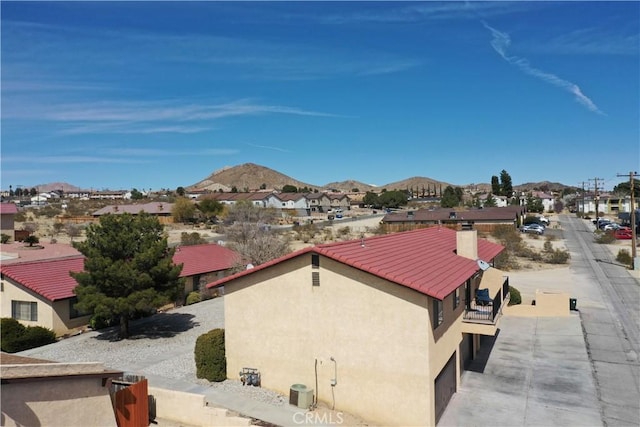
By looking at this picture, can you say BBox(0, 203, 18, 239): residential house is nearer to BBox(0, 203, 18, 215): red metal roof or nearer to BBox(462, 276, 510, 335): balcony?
BBox(0, 203, 18, 215): red metal roof

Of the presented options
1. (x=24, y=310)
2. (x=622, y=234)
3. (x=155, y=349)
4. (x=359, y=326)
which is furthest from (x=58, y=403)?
(x=622, y=234)

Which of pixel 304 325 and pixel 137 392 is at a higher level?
pixel 304 325

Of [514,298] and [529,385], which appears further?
[514,298]

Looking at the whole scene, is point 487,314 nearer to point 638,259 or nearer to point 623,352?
point 623,352

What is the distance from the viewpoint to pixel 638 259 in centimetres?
5128

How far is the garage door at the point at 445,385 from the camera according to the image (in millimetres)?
17438

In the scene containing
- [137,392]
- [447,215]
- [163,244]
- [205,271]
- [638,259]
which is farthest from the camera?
[447,215]

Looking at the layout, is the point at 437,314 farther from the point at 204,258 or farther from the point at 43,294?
the point at 204,258

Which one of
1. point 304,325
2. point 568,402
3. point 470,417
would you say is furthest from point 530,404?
point 304,325

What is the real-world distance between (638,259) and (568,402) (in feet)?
134

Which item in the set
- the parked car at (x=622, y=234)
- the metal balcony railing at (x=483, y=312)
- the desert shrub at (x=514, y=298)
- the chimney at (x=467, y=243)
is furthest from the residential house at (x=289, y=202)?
the metal balcony railing at (x=483, y=312)

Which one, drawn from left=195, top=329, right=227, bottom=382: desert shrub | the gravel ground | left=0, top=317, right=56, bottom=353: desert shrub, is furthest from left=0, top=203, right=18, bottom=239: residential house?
left=195, top=329, right=227, bottom=382: desert shrub

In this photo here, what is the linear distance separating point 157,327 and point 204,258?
12207 mm

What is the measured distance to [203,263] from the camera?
40125mm
